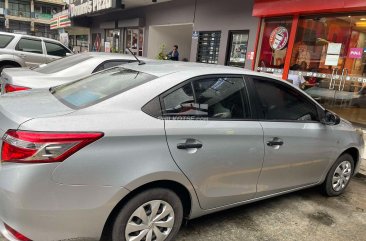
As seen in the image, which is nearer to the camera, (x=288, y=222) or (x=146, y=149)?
(x=146, y=149)

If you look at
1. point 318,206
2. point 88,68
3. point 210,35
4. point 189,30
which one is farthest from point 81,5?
point 318,206

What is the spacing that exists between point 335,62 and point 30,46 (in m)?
8.69

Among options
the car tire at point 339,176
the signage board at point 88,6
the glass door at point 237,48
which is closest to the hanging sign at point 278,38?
the glass door at point 237,48

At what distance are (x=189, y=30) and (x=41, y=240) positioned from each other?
14.2 meters

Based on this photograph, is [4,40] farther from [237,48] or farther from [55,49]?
[237,48]

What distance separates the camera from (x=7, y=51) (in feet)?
31.7

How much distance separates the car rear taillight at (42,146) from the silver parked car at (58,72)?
8.62 feet

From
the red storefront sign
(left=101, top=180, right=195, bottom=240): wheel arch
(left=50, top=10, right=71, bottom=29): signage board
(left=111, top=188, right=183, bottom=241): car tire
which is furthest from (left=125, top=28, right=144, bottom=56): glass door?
(left=111, top=188, right=183, bottom=241): car tire

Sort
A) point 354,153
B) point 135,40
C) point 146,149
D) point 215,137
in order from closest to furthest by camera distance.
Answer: point 146,149, point 215,137, point 354,153, point 135,40

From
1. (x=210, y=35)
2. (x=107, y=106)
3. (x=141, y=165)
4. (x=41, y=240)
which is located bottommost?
(x=41, y=240)

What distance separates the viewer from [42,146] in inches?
83.6

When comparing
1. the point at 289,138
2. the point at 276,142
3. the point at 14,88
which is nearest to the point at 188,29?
the point at 14,88

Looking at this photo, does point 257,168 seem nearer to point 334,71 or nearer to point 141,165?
point 141,165

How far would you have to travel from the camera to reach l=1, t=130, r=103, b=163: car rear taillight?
212 centimetres
